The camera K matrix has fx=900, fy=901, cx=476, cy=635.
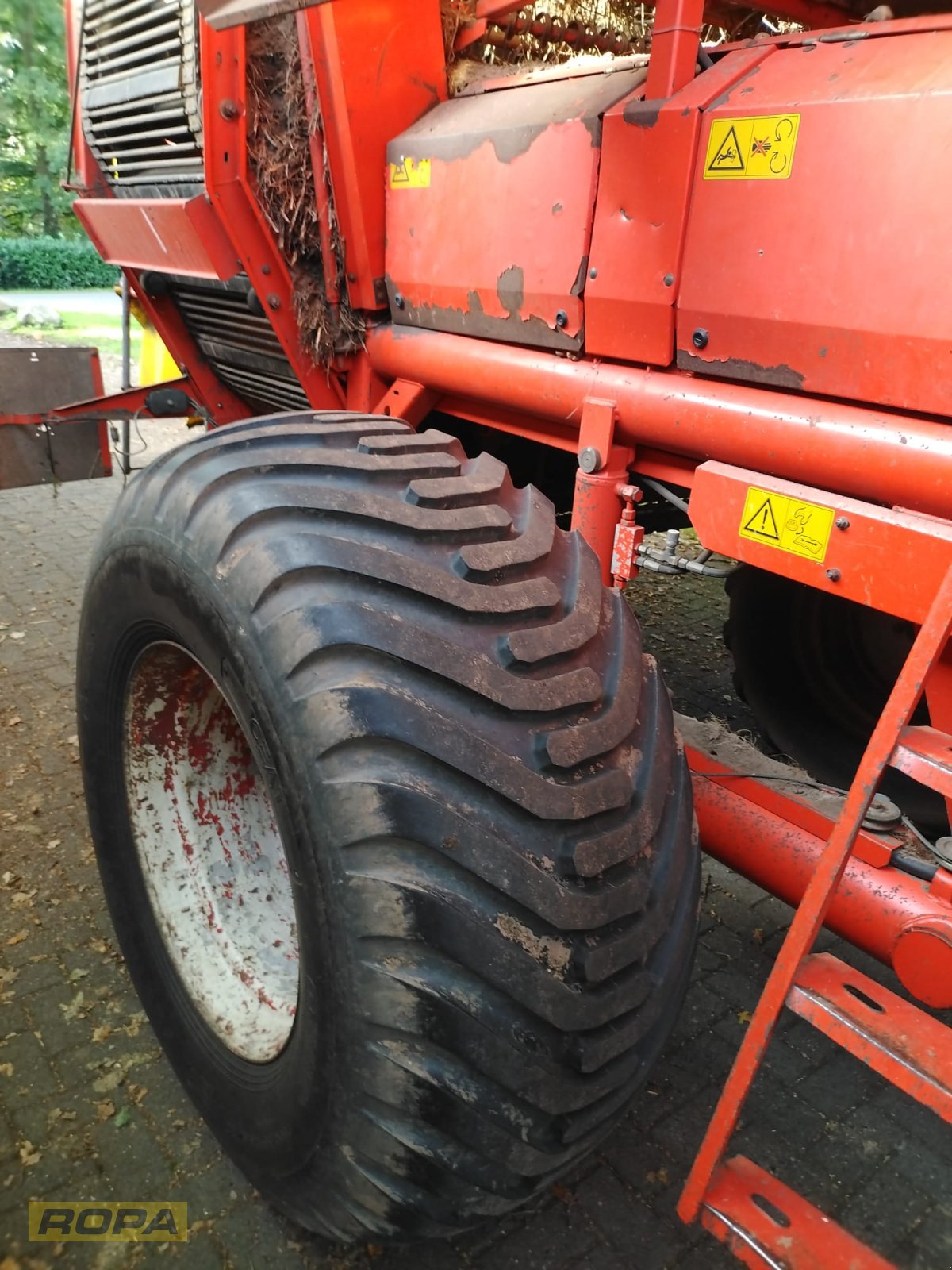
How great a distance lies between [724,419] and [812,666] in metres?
1.40

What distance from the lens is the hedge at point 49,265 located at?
2208 centimetres

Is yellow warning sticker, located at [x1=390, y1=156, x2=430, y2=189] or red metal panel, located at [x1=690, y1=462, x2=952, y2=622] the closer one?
red metal panel, located at [x1=690, y1=462, x2=952, y2=622]

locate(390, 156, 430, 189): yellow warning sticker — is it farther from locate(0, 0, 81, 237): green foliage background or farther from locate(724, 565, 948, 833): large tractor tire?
locate(0, 0, 81, 237): green foliage background

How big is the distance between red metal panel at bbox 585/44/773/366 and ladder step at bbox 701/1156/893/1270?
149 centimetres


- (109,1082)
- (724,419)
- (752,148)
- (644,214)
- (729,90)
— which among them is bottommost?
(109,1082)

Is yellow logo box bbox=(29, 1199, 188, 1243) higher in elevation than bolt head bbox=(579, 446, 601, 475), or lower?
lower

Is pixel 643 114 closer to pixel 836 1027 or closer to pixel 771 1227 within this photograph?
pixel 836 1027

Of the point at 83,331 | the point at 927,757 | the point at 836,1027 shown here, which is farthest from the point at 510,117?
the point at 83,331

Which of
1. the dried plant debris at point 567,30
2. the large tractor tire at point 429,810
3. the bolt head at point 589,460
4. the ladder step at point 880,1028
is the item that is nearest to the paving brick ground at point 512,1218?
the large tractor tire at point 429,810

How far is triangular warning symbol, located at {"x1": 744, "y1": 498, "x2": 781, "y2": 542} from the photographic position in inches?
64.2

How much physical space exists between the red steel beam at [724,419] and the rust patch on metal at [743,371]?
0.07 feet

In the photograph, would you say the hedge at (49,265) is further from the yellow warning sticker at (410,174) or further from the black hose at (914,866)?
the black hose at (914,866)

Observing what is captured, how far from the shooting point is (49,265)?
22.6 meters

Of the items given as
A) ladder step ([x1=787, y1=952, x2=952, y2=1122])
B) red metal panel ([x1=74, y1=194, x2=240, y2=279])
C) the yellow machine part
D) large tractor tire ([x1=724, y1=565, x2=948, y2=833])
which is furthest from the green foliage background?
ladder step ([x1=787, y1=952, x2=952, y2=1122])
